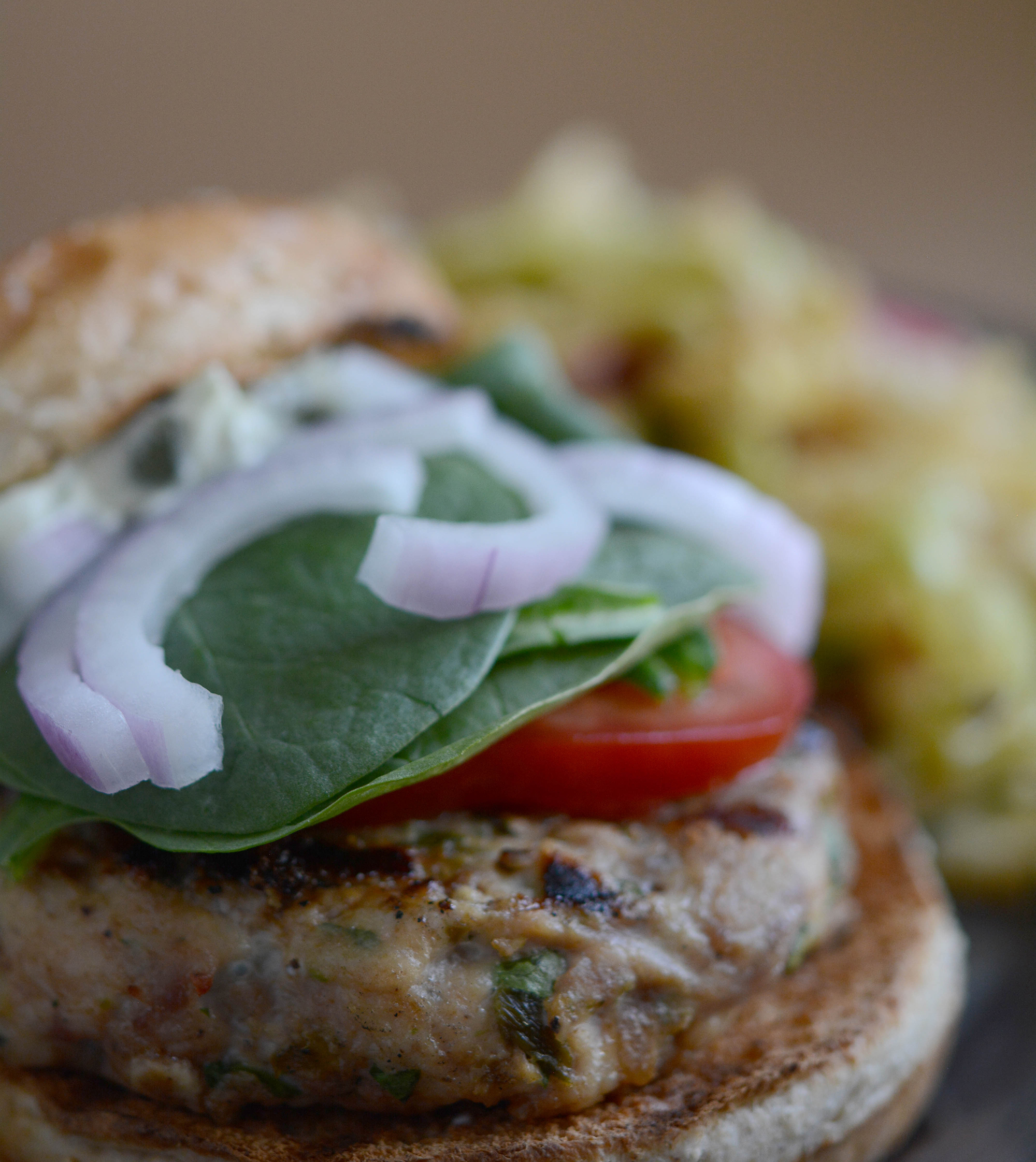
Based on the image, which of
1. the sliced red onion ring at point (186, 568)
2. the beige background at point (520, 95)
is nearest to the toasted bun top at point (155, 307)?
the sliced red onion ring at point (186, 568)

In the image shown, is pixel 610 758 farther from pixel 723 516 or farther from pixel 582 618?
pixel 723 516

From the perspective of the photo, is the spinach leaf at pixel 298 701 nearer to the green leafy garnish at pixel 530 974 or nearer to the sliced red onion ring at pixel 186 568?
the sliced red onion ring at pixel 186 568

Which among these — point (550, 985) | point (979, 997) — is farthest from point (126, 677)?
point (979, 997)

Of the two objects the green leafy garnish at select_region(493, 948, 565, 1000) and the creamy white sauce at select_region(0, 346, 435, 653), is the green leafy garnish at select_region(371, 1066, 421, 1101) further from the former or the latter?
the creamy white sauce at select_region(0, 346, 435, 653)

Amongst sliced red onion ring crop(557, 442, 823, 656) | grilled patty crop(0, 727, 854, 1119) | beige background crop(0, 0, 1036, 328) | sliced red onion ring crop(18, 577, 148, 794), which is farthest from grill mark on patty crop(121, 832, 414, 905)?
beige background crop(0, 0, 1036, 328)

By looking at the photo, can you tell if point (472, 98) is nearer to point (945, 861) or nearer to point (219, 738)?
point (945, 861)

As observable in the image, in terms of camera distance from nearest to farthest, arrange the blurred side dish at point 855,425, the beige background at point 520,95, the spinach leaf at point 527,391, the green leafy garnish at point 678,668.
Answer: the green leafy garnish at point 678,668 < the spinach leaf at point 527,391 < the blurred side dish at point 855,425 < the beige background at point 520,95

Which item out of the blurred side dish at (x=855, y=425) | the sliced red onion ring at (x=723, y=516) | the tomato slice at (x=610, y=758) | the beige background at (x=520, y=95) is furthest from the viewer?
the beige background at (x=520, y=95)
